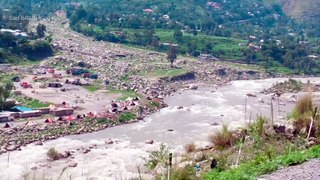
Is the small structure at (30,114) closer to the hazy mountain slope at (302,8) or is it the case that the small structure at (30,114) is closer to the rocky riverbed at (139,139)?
the rocky riverbed at (139,139)

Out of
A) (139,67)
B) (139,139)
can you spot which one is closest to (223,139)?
(139,139)

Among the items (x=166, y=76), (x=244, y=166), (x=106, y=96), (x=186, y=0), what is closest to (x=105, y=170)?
(x=244, y=166)

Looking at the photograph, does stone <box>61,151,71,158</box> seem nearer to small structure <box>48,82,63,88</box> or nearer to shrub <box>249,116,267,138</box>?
shrub <box>249,116,267,138</box>

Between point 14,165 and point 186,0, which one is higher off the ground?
point 186,0

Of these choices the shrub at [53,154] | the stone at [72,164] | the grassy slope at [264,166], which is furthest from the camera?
the shrub at [53,154]

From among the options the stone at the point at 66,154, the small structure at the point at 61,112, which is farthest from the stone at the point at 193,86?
the stone at the point at 66,154

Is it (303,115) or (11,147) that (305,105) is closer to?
(303,115)

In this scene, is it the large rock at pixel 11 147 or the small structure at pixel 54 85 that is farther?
the small structure at pixel 54 85

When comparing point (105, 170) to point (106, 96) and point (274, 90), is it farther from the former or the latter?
point (274, 90)
